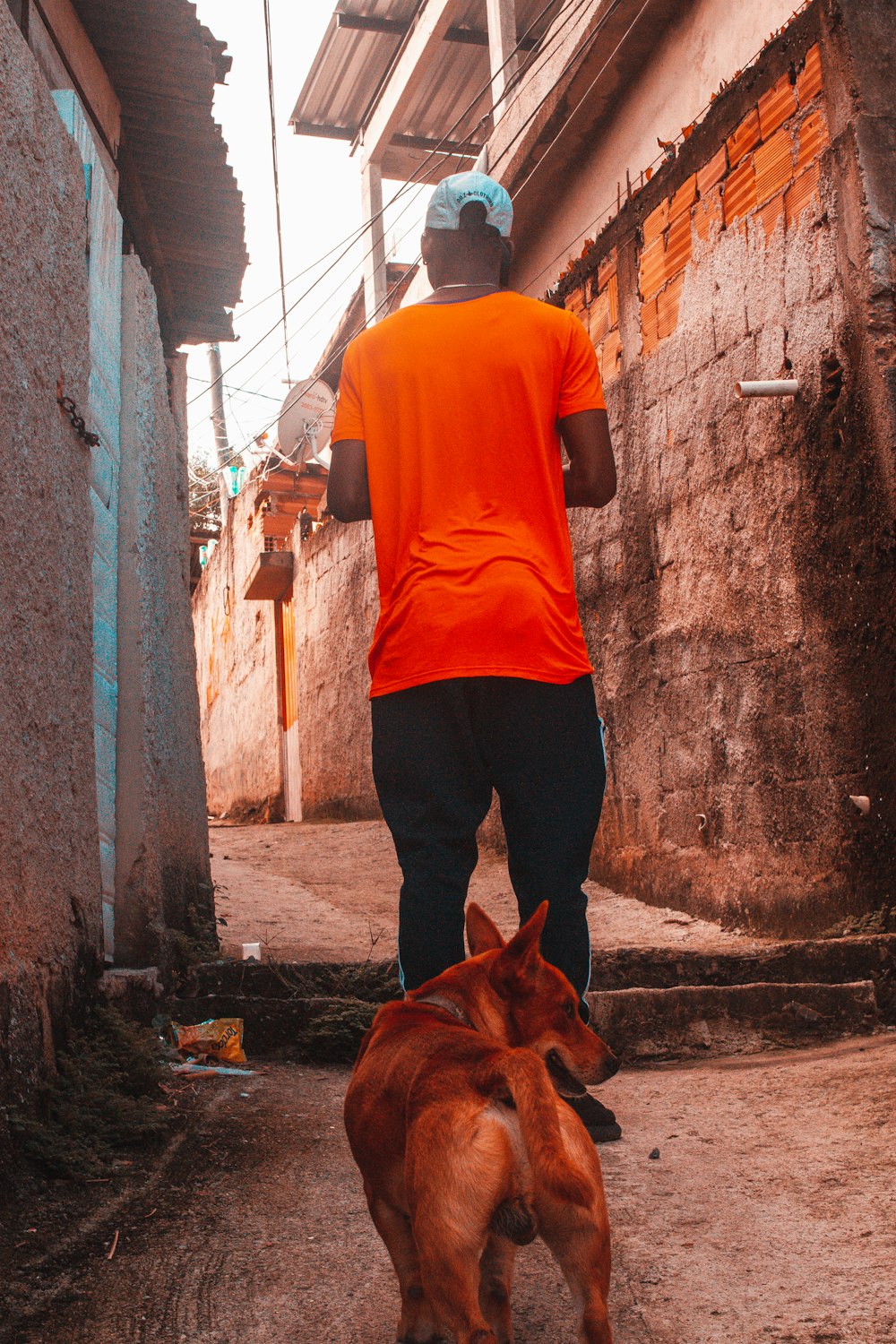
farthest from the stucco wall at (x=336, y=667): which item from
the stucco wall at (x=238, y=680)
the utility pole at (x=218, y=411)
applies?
the utility pole at (x=218, y=411)

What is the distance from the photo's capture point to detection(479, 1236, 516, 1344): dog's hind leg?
5.40 ft

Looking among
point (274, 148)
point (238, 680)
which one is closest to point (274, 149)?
point (274, 148)

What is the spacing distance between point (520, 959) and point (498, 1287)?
0.50m

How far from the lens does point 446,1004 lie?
6.43ft

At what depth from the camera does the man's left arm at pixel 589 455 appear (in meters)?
2.48

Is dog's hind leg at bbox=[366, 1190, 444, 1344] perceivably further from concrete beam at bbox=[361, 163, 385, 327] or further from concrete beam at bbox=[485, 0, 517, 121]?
concrete beam at bbox=[361, 163, 385, 327]

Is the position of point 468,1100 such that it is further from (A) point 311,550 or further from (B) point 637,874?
(A) point 311,550

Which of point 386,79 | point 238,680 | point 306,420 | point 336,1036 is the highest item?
point 386,79

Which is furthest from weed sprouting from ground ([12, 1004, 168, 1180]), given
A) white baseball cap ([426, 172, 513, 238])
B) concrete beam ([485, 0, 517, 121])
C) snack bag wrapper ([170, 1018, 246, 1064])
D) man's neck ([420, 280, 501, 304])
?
concrete beam ([485, 0, 517, 121])

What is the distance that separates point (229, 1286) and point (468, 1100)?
0.64 m

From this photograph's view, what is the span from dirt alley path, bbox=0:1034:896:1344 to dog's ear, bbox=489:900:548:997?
48cm

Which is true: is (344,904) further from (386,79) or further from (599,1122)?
(386,79)

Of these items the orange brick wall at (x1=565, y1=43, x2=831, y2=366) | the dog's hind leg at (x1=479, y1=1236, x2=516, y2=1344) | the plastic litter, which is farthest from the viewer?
the orange brick wall at (x1=565, y1=43, x2=831, y2=366)

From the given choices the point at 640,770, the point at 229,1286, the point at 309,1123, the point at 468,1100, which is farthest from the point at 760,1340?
the point at 640,770
